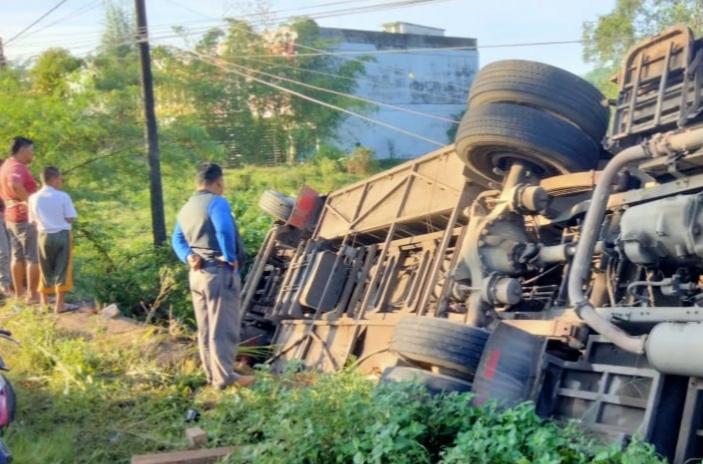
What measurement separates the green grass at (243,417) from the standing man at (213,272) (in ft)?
0.86

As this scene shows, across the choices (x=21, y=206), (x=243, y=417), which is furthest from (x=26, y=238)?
(x=243, y=417)

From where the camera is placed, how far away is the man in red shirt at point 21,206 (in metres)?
8.48

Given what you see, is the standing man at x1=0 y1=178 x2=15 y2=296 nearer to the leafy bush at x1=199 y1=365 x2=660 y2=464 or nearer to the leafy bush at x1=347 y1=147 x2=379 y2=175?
the leafy bush at x1=199 y1=365 x2=660 y2=464

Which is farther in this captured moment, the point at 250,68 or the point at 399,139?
the point at 399,139

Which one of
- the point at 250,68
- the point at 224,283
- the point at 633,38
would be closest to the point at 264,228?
the point at 224,283

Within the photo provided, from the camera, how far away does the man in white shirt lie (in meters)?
8.13

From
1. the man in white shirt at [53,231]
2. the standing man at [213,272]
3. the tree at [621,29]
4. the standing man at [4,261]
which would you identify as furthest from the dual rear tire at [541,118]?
the tree at [621,29]

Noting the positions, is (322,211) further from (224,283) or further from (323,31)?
(323,31)

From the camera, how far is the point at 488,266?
6.18 metres

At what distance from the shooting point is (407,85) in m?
36.1

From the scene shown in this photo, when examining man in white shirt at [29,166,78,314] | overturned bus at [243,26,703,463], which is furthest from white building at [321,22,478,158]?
overturned bus at [243,26,703,463]

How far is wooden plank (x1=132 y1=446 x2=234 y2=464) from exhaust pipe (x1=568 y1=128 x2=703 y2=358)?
2251mm

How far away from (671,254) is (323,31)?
102ft

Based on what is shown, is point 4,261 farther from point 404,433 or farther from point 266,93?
point 266,93
